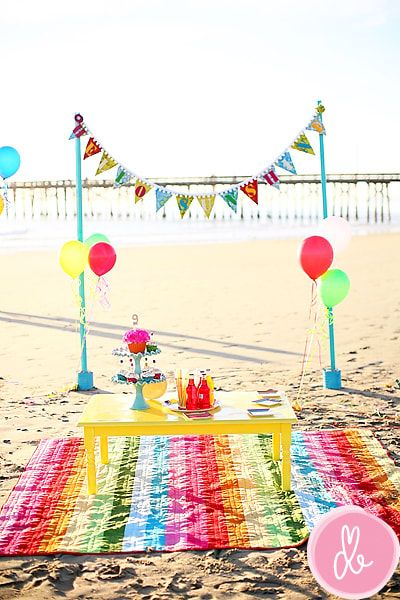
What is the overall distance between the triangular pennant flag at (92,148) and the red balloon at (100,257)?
1054mm

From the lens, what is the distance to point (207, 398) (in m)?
6.27

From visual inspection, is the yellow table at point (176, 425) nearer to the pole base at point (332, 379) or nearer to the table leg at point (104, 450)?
the table leg at point (104, 450)

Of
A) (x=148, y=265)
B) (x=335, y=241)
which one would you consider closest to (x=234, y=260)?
(x=148, y=265)

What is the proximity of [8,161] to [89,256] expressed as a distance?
74.3 inches

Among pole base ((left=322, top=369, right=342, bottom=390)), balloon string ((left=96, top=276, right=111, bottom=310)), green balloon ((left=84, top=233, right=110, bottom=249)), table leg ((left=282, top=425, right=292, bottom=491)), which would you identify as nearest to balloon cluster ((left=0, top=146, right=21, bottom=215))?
green balloon ((left=84, top=233, right=110, bottom=249))

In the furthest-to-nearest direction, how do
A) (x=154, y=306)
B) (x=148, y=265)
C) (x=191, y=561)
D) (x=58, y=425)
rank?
(x=148, y=265), (x=154, y=306), (x=58, y=425), (x=191, y=561)

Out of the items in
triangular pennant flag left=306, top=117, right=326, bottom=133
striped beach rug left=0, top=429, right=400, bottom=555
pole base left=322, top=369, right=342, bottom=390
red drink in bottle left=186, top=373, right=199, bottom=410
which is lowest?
striped beach rug left=0, top=429, right=400, bottom=555

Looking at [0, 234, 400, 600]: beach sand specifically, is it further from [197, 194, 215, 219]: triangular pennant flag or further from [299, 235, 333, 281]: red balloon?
[197, 194, 215, 219]: triangular pennant flag

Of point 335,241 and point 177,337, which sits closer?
point 335,241

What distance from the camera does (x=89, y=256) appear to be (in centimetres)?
854

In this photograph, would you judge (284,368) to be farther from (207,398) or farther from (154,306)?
(154,306)

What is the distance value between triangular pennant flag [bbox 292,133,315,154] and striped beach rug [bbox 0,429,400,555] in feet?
9.97

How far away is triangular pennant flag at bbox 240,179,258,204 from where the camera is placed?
28.7ft

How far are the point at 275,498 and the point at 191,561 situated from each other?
44.9 inches
